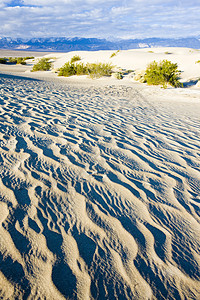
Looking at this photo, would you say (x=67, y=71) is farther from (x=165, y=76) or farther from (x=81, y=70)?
(x=165, y=76)

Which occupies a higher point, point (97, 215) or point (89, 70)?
point (89, 70)

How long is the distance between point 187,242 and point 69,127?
2894 mm

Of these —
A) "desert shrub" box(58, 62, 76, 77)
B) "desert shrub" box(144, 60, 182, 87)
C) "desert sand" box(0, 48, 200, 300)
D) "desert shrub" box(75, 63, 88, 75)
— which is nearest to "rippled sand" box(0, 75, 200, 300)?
"desert sand" box(0, 48, 200, 300)

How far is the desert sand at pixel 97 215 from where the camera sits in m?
1.26

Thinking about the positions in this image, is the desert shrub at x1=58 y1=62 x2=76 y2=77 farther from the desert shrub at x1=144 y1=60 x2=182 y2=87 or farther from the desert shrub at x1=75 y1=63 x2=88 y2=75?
the desert shrub at x1=144 y1=60 x2=182 y2=87

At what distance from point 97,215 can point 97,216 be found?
0.01 metres

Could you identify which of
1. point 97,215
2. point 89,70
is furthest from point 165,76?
point 97,215

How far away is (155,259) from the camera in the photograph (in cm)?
143

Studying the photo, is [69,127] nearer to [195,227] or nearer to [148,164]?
[148,164]

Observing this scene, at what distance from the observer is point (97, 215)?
179cm

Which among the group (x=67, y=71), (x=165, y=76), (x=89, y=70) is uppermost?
(x=89, y=70)

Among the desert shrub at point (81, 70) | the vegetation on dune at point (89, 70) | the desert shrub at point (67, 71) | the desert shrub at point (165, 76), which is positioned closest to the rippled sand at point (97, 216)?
the desert shrub at point (165, 76)

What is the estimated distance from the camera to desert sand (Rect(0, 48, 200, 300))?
1.26 meters

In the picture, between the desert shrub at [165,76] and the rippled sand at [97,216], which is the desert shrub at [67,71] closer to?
the desert shrub at [165,76]
